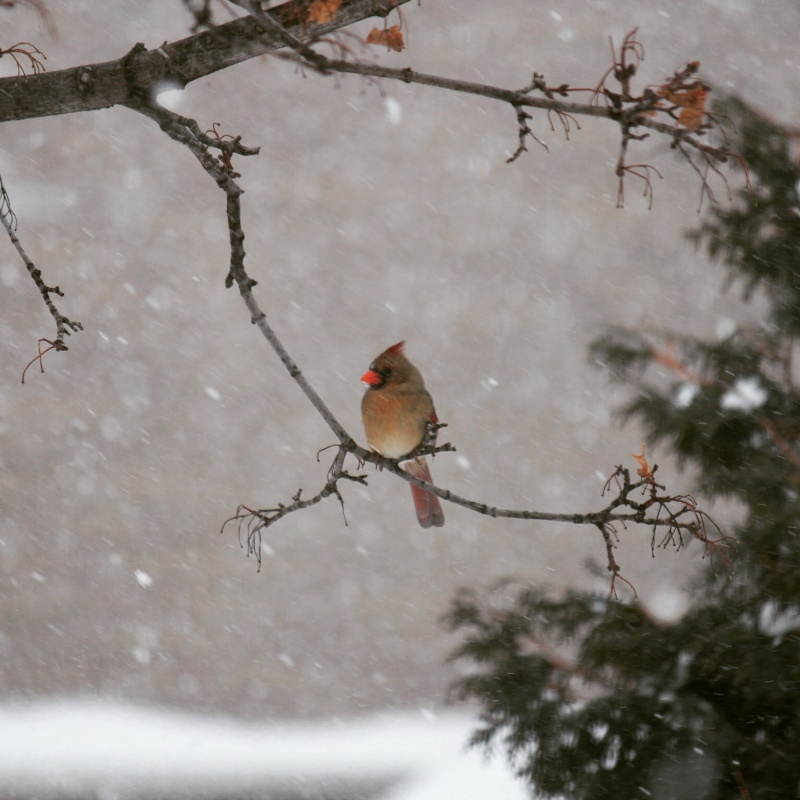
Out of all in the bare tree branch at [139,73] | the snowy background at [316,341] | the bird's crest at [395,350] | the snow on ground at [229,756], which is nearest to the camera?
the bare tree branch at [139,73]

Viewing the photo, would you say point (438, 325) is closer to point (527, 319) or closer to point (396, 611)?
point (527, 319)

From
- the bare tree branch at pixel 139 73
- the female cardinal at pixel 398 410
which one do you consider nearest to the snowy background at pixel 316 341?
the female cardinal at pixel 398 410

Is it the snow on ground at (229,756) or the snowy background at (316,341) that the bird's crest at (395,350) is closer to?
the snow on ground at (229,756)

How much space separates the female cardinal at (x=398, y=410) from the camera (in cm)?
257

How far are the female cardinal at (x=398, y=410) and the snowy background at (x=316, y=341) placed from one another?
192 inches

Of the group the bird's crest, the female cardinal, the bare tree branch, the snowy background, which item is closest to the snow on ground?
the snowy background

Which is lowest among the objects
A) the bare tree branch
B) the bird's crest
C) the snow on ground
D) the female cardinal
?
the bare tree branch

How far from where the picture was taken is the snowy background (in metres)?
7.37

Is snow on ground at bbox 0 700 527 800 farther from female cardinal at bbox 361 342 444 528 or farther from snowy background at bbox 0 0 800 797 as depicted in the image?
female cardinal at bbox 361 342 444 528

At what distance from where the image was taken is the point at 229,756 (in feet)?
21.9

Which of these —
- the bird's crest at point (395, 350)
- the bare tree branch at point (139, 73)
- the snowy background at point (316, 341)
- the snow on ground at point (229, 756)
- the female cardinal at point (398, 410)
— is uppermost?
the snowy background at point (316, 341)

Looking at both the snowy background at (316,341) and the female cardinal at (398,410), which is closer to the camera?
the female cardinal at (398,410)

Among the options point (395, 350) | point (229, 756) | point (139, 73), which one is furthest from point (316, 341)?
point (139, 73)

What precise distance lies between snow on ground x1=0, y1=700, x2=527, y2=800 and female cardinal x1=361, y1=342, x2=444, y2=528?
326cm
